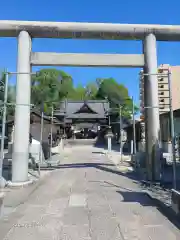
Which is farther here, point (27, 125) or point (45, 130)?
point (45, 130)

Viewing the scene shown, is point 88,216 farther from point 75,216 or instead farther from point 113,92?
point 113,92

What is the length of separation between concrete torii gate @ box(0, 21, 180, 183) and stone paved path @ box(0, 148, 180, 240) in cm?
218

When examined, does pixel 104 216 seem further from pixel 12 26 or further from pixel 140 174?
pixel 12 26

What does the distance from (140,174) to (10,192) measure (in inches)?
250

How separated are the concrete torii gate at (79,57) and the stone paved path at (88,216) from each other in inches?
85.8

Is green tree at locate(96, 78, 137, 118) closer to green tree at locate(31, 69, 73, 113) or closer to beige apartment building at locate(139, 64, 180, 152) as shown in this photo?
green tree at locate(31, 69, 73, 113)

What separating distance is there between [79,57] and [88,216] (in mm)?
6670

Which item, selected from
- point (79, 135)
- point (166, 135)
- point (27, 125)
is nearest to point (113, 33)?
point (27, 125)

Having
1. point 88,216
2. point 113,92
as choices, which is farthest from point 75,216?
point 113,92

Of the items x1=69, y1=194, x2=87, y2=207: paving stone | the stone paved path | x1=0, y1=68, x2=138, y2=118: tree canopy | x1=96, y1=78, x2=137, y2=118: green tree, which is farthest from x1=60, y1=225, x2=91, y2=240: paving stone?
x1=96, y1=78, x2=137, y2=118: green tree

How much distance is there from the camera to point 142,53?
1045 cm

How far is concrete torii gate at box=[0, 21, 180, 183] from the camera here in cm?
941

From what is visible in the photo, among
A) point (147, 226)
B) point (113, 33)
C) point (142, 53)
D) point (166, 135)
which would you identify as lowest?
point (147, 226)

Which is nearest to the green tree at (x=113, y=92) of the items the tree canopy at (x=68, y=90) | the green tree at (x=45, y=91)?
the tree canopy at (x=68, y=90)
